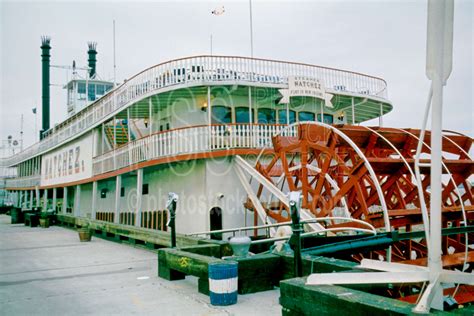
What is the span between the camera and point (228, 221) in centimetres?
1134

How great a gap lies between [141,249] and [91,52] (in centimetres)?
3093

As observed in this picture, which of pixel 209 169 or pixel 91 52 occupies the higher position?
pixel 91 52

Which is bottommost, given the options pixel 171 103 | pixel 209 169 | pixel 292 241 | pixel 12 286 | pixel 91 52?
pixel 12 286

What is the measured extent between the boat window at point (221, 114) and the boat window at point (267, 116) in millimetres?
1133

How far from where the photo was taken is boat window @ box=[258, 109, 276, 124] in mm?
13625

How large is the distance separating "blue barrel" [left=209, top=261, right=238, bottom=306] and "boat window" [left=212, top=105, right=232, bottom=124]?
803 centimetres

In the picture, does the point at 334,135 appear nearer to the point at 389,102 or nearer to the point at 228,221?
the point at 228,221

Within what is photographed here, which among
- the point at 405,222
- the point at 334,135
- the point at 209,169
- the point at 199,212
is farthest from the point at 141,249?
the point at 405,222

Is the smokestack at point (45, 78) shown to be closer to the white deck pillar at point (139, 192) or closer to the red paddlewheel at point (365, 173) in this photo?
the white deck pillar at point (139, 192)

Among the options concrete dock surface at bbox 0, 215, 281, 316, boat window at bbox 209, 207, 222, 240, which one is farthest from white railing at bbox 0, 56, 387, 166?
concrete dock surface at bbox 0, 215, 281, 316

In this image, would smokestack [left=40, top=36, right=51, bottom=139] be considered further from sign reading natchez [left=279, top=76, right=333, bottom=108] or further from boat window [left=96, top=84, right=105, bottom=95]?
sign reading natchez [left=279, top=76, right=333, bottom=108]

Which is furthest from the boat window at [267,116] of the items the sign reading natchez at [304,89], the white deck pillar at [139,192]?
the white deck pillar at [139,192]

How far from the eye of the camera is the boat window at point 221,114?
12805mm

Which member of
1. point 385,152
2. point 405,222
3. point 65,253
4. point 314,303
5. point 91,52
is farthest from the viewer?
point 91,52
